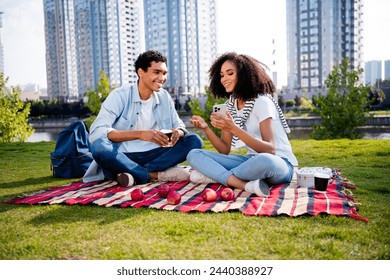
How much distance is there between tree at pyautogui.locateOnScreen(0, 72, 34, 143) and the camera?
46.8 feet

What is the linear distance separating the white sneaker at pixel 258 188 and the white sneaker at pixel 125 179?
1155mm

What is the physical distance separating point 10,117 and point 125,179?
12460 millimetres

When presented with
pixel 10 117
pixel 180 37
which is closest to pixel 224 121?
pixel 10 117

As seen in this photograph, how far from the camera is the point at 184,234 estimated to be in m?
2.34

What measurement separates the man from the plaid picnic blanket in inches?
8.1

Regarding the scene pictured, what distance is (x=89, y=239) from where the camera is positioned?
2.31 metres

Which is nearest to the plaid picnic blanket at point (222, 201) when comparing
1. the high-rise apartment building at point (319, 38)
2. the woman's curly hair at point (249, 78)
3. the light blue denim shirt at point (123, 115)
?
the light blue denim shirt at point (123, 115)

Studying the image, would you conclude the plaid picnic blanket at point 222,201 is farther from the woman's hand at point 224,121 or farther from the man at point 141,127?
the woman's hand at point 224,121

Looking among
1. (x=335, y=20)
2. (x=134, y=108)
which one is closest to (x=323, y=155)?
(x=134, y=108)

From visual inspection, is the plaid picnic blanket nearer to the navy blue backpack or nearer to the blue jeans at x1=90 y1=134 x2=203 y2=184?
the blue jeans at x1=90 y1=134 x2=203 y2=184

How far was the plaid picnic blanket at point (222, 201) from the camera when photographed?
2.79 meters
